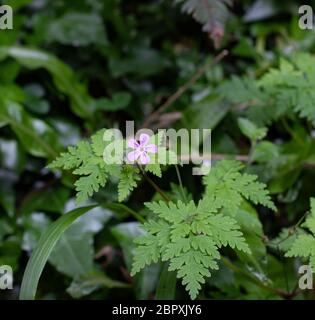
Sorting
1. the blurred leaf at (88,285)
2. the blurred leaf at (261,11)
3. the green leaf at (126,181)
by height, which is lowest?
the blurred leaf at (88,285)

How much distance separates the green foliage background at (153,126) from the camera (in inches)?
44.9

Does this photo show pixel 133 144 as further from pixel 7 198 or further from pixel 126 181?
pixel 7 198

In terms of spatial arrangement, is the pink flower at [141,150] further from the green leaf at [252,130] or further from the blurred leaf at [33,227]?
the blurred leaf at [33,227]

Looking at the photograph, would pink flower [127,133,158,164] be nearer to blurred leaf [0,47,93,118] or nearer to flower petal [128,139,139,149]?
flower petal [128,139,139,149]

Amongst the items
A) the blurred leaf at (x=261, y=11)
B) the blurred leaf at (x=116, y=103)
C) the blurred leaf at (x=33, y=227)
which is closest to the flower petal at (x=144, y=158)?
the blurred leaf at (x=33, y=227)

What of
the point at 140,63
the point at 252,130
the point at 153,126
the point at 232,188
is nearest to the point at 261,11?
the point at 140,63

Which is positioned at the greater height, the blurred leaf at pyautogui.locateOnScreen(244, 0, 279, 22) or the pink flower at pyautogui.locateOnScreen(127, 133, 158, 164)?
the blurred leaf at pyautogui.locateOnScreen(244, 0, 279, 22)

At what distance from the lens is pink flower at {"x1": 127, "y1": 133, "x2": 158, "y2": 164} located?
933 mm

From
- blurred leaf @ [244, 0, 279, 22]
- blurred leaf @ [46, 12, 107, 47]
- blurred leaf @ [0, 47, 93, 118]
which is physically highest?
blurred leaf @ [244, 0, 279, 22]

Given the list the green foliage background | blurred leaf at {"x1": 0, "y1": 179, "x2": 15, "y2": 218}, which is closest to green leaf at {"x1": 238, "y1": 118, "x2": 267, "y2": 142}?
the green foliage background

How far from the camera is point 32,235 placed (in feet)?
4.64

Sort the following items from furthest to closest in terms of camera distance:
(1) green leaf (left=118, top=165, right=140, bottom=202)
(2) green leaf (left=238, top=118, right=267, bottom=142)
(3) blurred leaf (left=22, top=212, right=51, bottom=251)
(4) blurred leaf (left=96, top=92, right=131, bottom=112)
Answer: (4) blurred leaf (left=96, top=92, right=131, bottom=112)
(3) blurred leaf (left=22, top=212, right=51, bottom=251)
(2) green leaf (left=238, top=118, right=267, bottom=142)
(1) green leaf (left=118, top=165, right=140, bottom=202)

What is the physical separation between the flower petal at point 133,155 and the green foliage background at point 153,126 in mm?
29
